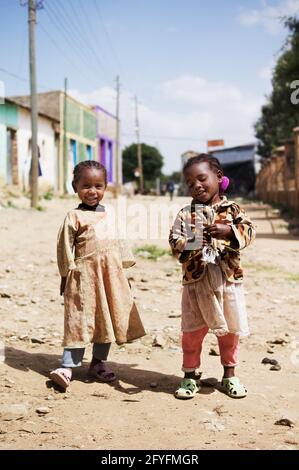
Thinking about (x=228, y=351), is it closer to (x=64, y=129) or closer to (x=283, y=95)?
(x=283, y=95)

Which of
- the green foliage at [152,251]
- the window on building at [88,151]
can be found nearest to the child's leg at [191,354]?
the green foliage at [152,251]

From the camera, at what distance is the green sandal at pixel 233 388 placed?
3.03 metres

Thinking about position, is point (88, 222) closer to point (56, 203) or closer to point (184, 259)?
point (184, 259)

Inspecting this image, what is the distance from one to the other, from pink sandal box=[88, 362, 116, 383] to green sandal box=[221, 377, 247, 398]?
0.68 meters

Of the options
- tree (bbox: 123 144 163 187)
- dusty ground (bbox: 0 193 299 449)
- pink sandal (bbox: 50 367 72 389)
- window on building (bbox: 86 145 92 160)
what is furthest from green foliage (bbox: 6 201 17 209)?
tree (bbox: 123 144 163 187)

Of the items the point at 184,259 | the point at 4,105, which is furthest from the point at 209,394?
the point at 4,105

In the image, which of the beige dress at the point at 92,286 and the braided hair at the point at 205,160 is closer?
the braided hair at the point at 205,160

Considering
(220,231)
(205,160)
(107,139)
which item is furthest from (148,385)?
(107,139)

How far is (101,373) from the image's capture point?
3.29 metres

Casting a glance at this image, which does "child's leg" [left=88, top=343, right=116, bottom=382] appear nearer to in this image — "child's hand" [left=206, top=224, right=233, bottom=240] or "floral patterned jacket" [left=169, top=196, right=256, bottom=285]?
"floral patterned jacket" [left=169, top=196, right=256, bottom=285]

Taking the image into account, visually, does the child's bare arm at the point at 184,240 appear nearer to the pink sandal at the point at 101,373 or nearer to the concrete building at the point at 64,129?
the pink sandal at the point at 101,373

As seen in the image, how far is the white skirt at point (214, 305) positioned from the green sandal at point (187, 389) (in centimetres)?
30

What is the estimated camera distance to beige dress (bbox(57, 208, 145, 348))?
10.3 ft

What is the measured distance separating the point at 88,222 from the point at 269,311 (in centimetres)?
248
